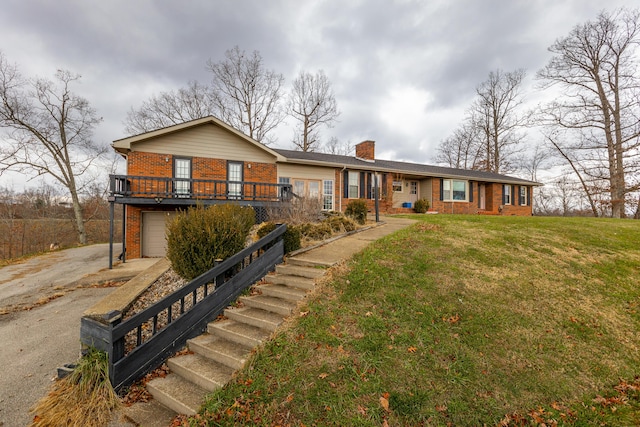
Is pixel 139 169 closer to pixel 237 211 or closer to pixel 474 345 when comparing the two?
pixel 237 211

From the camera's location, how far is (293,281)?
479 centimetres

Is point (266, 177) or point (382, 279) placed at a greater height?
point (266, 177)

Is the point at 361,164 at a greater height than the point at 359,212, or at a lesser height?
greater

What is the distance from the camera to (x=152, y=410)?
2.91 metres

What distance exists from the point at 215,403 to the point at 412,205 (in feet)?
58.5

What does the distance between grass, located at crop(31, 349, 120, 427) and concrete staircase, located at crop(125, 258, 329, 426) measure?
0.92 feet

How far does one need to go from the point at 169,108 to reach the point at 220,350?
25.6m

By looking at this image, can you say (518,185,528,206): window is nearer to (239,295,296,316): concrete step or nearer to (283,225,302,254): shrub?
(283,225,302,254): shrub

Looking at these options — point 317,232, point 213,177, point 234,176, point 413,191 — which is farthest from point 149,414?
point 413,191

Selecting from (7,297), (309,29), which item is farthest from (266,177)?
(7,297)

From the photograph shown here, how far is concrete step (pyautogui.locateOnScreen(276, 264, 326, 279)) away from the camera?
16.1ft

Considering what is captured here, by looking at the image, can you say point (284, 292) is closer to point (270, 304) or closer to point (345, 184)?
point (270, 304)

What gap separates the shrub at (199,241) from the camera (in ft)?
16.7

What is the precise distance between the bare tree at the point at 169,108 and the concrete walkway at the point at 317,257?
20588 mm
